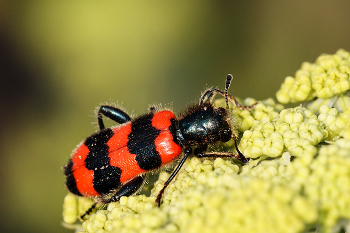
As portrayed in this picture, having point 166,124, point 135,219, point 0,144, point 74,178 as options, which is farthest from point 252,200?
point 0,144

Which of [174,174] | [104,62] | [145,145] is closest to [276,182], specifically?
[174,174]

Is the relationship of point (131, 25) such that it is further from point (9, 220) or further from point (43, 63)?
point (9, 220)

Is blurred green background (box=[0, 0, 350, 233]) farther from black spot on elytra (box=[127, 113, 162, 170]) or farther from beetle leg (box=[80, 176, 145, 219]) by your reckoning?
beetle leg (box=[80, 176, 145, 219])

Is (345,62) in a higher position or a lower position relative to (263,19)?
lower

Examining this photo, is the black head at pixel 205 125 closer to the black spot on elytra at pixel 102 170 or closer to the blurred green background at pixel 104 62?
the black spot on elytra at pixel 102 170

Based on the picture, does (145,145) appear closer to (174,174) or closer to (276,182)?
(174,174)

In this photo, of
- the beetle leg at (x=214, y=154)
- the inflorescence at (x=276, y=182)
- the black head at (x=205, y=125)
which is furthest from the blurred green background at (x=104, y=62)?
the inflorescence at (x=276, y=182)
